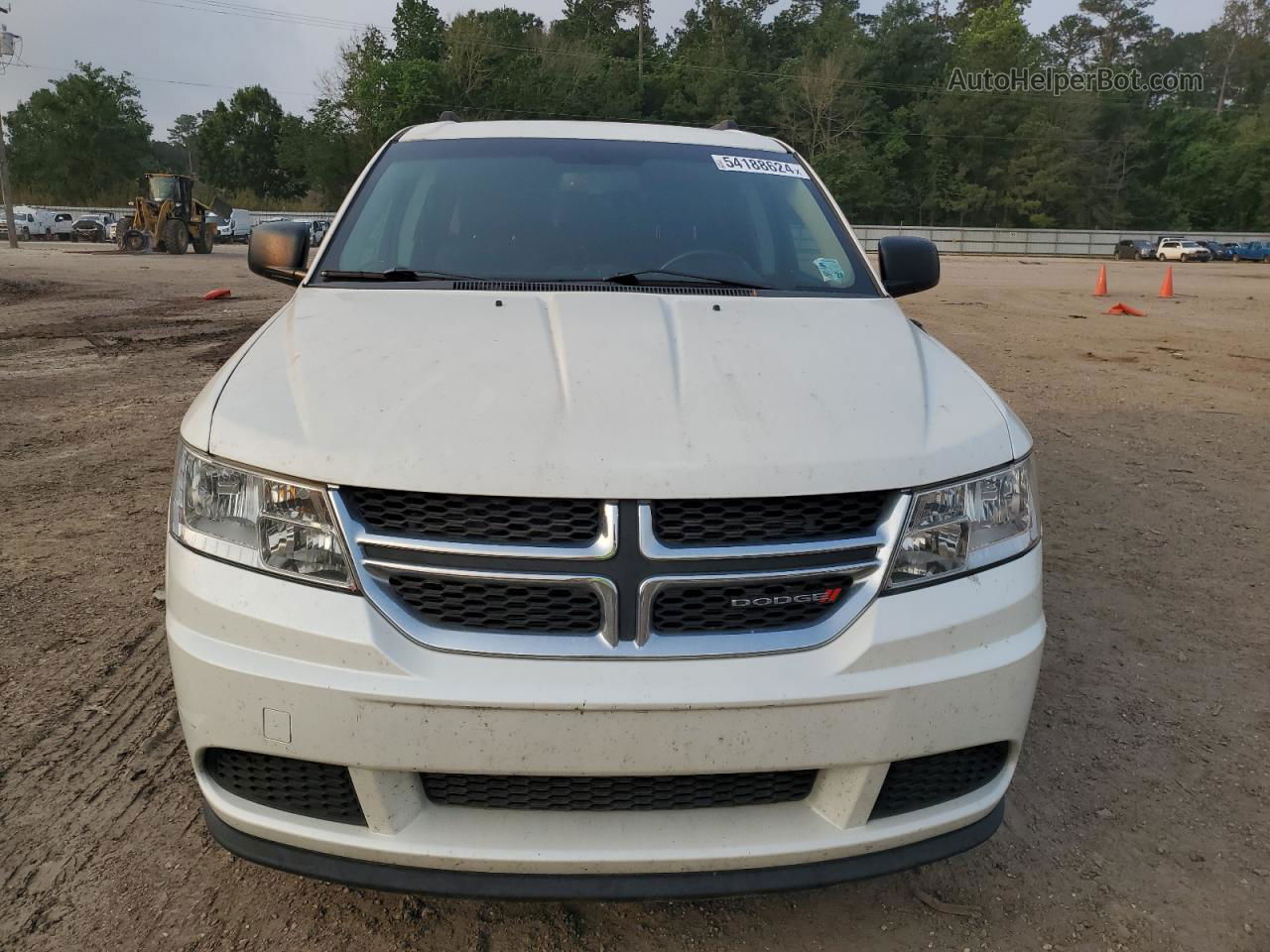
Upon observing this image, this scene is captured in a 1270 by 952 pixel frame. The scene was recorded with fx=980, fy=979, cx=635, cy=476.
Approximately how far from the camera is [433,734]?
1.68m

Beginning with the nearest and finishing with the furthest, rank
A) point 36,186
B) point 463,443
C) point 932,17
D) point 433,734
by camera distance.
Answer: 1. point 433,734
2. point 463,443
3. point 36,186
4. point 932,17

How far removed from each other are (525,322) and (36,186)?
83229mm

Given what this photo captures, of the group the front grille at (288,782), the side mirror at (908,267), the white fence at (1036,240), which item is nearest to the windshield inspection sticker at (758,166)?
the side mirror at (908,267)

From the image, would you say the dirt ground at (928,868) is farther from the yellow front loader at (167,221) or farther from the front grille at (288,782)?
the yellow front loader at (167,221)

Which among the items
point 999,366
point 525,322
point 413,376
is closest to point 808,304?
point 525,322

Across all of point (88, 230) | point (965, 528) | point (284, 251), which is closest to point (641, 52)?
point (88, 230)

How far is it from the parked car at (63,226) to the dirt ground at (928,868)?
46547 millimetres

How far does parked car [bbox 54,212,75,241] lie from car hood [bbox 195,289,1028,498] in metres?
51.5

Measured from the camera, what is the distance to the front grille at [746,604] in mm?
1756

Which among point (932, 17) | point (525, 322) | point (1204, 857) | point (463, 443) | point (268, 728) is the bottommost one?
point (1204, 857)

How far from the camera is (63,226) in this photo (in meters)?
45.9

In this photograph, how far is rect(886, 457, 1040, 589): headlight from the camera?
Result: 6.12 ft

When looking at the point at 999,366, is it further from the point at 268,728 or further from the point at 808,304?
the point at 268,728

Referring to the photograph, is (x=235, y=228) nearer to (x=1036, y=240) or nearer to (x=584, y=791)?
(x=1036, y=240)
